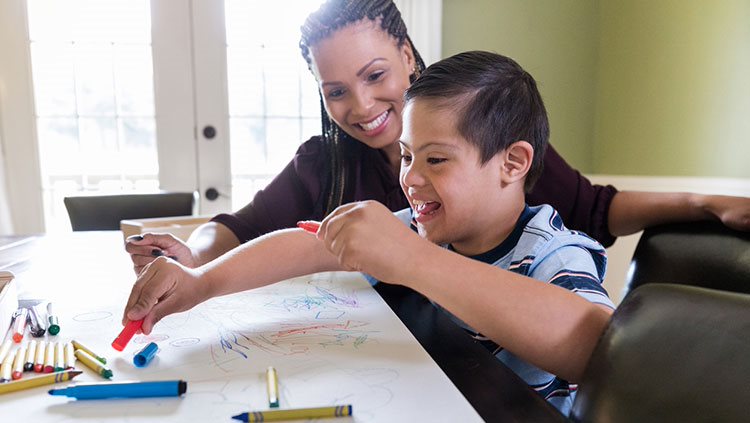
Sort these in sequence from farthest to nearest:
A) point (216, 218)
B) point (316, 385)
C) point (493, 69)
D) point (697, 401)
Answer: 1. point (216, 218)
2. point (493, 69)
3. point (316, 385)
4. point (697, 401)

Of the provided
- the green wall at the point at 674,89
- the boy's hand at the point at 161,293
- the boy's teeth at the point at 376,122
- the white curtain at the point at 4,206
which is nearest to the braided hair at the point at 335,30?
the boy's teeth at the point at 376,122

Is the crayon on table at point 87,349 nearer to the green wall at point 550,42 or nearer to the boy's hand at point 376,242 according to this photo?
the boy's hand at point 376,242

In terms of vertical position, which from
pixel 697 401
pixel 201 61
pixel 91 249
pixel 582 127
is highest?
pixel 201 61

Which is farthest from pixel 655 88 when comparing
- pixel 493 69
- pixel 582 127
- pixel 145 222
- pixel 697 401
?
pixel 697 401

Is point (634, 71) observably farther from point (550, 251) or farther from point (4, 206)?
point (4, 206)

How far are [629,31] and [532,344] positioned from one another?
2.04 m

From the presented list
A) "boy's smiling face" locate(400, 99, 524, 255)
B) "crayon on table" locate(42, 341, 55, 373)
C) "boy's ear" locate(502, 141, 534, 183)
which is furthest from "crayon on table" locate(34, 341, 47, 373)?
"boy's ear" locate(502, 141, 534, 183)

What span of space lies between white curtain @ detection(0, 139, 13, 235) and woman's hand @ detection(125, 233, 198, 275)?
173 cm

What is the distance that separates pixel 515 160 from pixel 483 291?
0.92 feet

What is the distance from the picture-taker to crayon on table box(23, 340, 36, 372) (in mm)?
484

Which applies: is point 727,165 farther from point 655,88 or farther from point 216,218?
point 216,218

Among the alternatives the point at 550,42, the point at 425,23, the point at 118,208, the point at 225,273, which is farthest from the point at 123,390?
the point at 550,42

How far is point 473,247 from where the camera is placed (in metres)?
0.80

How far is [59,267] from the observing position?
3.39ft
